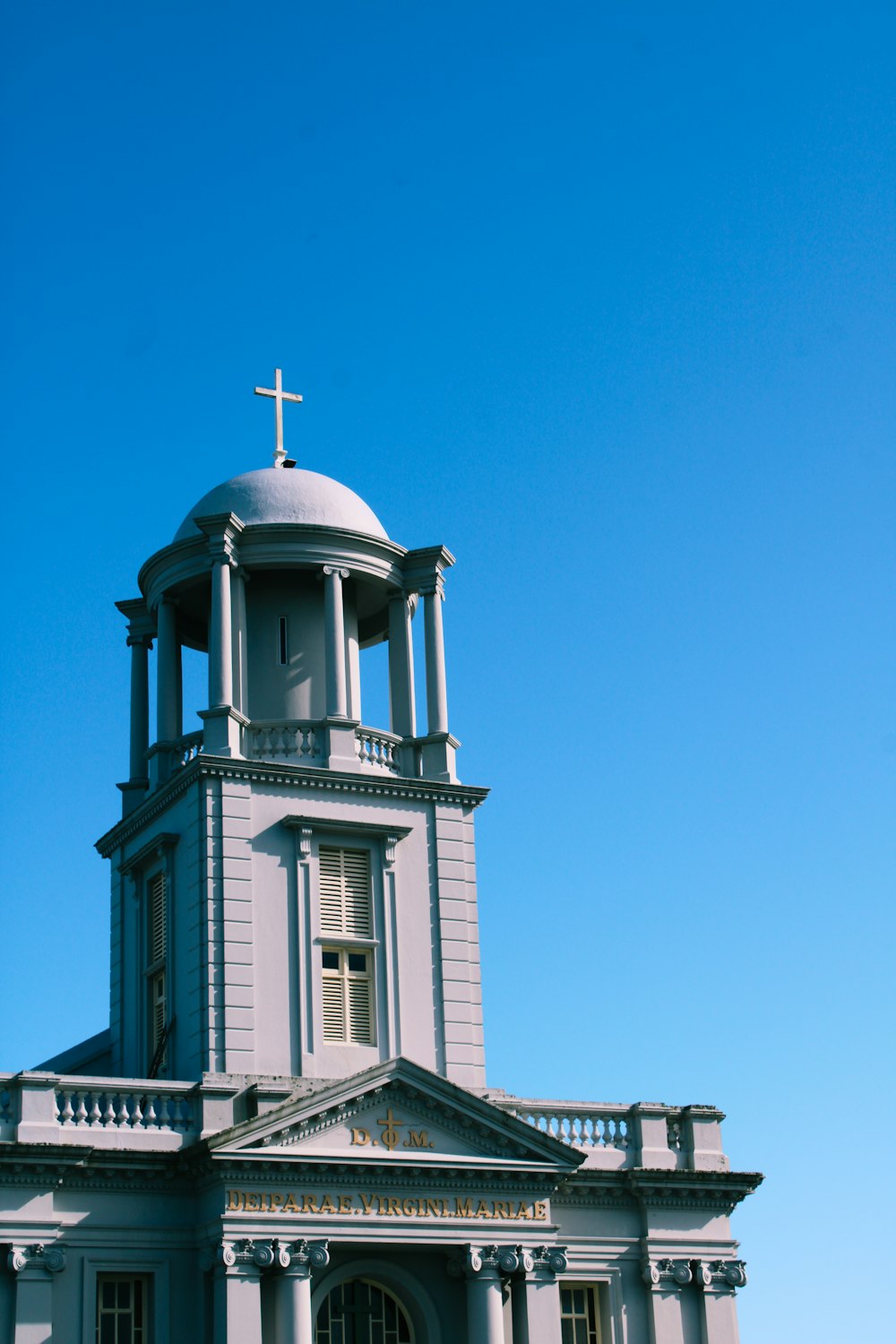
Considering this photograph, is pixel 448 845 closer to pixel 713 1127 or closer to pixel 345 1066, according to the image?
pixel 345 1066

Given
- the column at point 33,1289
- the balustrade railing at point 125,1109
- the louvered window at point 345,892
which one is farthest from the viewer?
the louvered window at point 345,892

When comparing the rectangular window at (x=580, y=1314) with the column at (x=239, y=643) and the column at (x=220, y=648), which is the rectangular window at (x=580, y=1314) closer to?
the column at (x=239, y=643)

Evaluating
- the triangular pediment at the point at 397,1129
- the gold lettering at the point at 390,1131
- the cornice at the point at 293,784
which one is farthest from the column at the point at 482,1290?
the cornice at the point at 293,784

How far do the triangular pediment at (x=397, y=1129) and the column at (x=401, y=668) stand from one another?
778 centimetres

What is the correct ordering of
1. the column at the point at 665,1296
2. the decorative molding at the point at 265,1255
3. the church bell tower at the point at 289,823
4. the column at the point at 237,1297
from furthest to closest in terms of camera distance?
1. the column at the point at 665,1296
2. the church bell tower at the point at 289,823
3. the decorative molding at the point at 265,1255
4. the column at the point at 237,1297

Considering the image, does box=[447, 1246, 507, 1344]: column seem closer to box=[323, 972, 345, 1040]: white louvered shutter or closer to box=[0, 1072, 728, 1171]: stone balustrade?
A: box=[0, 1072, 728, 1171]: stone balustrade

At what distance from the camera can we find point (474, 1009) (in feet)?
115

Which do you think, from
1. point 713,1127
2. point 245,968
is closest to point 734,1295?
point 713,1127

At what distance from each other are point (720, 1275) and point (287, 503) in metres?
15.7

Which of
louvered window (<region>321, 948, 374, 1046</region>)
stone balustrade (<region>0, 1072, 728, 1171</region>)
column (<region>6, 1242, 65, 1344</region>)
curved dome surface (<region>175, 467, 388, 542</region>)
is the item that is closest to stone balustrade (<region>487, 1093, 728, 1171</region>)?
stone balustrade (<region>0, 1072, 728, 1171</region>)

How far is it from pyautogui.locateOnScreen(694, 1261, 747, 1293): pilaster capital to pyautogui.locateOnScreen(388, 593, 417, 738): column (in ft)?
35.1

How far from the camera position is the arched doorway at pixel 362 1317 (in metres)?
31.4

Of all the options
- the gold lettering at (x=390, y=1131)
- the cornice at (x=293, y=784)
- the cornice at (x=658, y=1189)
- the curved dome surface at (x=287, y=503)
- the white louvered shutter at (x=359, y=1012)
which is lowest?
the cornice at (x=658, y=1189)

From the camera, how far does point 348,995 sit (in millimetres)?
34125
